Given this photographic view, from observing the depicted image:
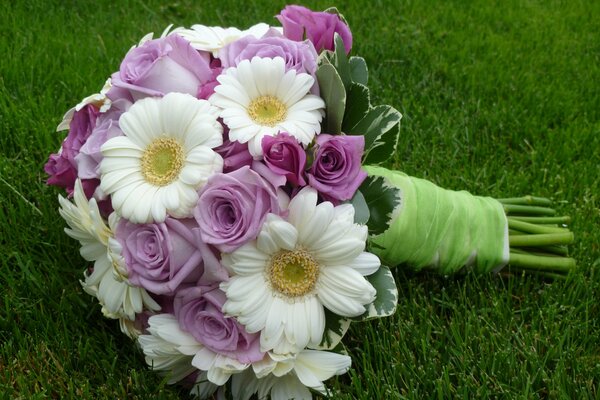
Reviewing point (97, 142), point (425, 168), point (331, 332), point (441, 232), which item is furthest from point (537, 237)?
point (97, 142)

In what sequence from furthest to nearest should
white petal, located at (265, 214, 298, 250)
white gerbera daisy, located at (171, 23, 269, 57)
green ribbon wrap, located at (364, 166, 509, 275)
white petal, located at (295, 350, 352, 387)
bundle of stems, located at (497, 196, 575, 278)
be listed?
1. bundle of stems, located at (497, 196, 575, 278)
2. green ribbon wrap, located at (364, 166, 509, 275)
3. white gerbera daisy, located at (171, 23, 269, 57)
4. white petal, located at (295, 350, 352, 387)
5. white petal, located at (265, 214, 298, 250)

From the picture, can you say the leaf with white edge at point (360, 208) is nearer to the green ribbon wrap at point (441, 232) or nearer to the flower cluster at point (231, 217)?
the flower cluster at point (231, 217)

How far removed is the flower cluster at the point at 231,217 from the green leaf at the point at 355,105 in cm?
4

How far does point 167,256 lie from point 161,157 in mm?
180

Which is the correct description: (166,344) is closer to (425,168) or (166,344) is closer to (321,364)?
(321,364)

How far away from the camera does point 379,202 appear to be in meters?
1.32

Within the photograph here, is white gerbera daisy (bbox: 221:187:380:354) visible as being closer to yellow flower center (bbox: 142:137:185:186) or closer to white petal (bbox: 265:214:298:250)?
white petal (bbox: 265:214:298:250)

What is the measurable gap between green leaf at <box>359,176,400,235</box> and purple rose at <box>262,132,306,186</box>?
0.19 meters

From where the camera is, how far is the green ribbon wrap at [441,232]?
1.53 m

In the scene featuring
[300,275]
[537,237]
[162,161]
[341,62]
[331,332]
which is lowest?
[537,237]

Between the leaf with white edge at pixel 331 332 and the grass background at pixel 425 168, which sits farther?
the grass background at pixel 425 168

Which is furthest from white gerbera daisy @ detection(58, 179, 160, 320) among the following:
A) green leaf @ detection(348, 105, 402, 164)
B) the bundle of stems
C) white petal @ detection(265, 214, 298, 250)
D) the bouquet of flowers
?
the bundle of stems

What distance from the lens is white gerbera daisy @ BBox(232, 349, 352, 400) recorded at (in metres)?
1.20

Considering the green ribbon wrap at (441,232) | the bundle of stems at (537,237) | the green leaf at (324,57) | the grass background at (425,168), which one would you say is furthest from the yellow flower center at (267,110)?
the bundle of stems at (537,237)
